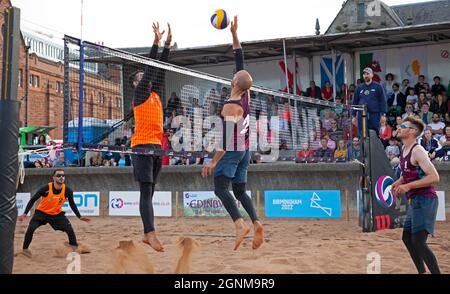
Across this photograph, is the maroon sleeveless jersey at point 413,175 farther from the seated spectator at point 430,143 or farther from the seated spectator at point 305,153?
the seated spectator at point 430,143

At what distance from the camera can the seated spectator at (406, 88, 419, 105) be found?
17.9 metres

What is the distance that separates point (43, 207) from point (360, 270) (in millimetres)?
6316

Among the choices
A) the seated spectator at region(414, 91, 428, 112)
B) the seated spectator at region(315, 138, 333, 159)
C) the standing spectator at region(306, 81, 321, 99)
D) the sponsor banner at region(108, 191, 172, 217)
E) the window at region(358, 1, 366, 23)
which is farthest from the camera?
the window at region(358, 1, 366, 23)

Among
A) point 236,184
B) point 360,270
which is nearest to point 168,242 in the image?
point 236,184

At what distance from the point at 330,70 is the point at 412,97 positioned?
4.22 metres

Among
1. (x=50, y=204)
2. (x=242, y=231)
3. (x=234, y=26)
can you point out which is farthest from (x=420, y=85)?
(x=242, y=231)

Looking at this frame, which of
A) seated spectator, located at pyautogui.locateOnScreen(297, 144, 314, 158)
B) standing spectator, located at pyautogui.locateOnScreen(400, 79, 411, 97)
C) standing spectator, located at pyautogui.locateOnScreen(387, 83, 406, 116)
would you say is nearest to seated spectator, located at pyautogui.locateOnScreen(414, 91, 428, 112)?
standing spectator, located at pyautogui.locateOnScreen(387, 83, 406, 116)

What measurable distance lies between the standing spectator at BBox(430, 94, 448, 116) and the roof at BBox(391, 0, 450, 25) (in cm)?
837

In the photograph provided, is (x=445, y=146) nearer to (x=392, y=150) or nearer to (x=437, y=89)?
(x=392, y=150)

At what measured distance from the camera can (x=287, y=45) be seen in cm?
2036

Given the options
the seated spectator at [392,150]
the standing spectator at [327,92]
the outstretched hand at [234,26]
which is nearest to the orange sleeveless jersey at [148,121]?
the outstretched hand at [234,26]

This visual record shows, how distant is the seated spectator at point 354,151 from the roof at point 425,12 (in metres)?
12.9

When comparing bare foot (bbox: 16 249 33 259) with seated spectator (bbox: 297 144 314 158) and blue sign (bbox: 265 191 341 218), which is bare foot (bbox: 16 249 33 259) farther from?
blue sign (bbox: 265 191 341 218)

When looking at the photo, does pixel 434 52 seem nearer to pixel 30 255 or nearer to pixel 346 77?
pixel 346 77
